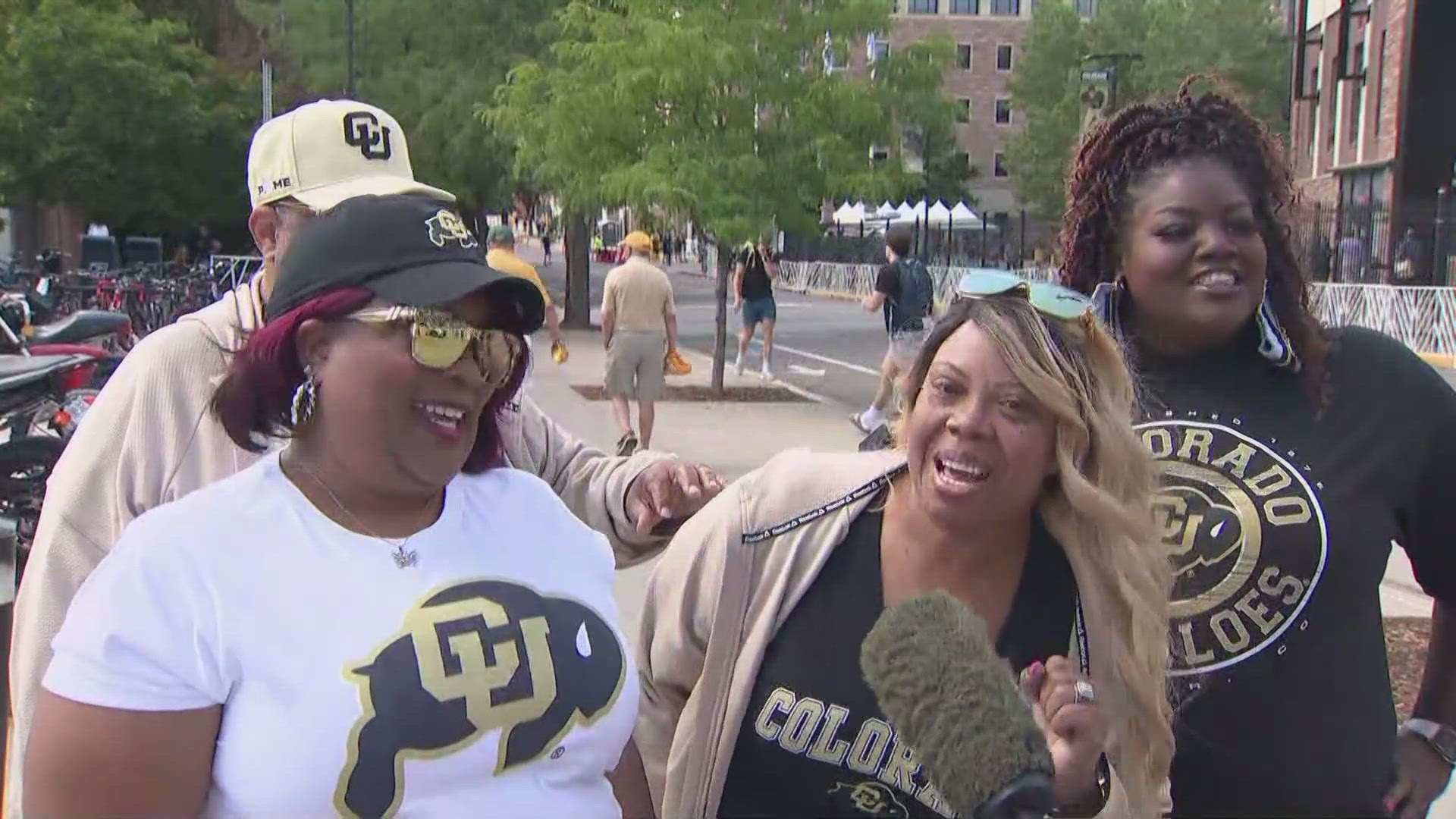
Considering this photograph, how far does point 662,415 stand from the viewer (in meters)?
13.7

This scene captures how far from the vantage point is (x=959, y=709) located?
1484 millimetres

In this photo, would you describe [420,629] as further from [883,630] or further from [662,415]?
[662,415]

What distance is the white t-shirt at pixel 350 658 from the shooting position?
1543 mm

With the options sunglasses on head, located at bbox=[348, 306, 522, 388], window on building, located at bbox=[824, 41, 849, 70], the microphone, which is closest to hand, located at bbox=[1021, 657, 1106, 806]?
the microphone

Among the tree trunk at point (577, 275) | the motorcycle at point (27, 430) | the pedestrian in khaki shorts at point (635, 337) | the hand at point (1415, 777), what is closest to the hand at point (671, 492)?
the hand at point (1415, 777)

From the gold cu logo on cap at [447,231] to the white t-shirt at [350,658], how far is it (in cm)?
36

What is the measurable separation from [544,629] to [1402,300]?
22.2m

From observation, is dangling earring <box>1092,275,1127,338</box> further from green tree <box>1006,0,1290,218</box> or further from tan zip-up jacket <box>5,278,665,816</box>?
green tree <box>1006,0,1290,218</box>

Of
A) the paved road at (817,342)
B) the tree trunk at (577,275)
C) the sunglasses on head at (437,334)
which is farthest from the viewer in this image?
the tree trunk at (577,275)

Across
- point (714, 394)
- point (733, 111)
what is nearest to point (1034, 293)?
point (733, 111)

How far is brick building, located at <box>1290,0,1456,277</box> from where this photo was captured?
2409 centimetres

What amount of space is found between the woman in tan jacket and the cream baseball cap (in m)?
0.88

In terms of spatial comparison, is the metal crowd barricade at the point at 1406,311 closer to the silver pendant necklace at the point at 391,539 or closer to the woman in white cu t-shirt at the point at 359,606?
the woman in white cu t-shirt at the point at 359,606

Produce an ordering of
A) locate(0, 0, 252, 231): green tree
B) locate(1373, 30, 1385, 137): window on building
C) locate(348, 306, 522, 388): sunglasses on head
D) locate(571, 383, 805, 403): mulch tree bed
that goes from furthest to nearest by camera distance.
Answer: locate(1373, 30, 1385, 137): window on building → locate(0, 0, 252, 231): green tree → locate(571, 383, 805, 403): mulch tree bed → locate(348, 306, 522, 388): sunglasses on head
